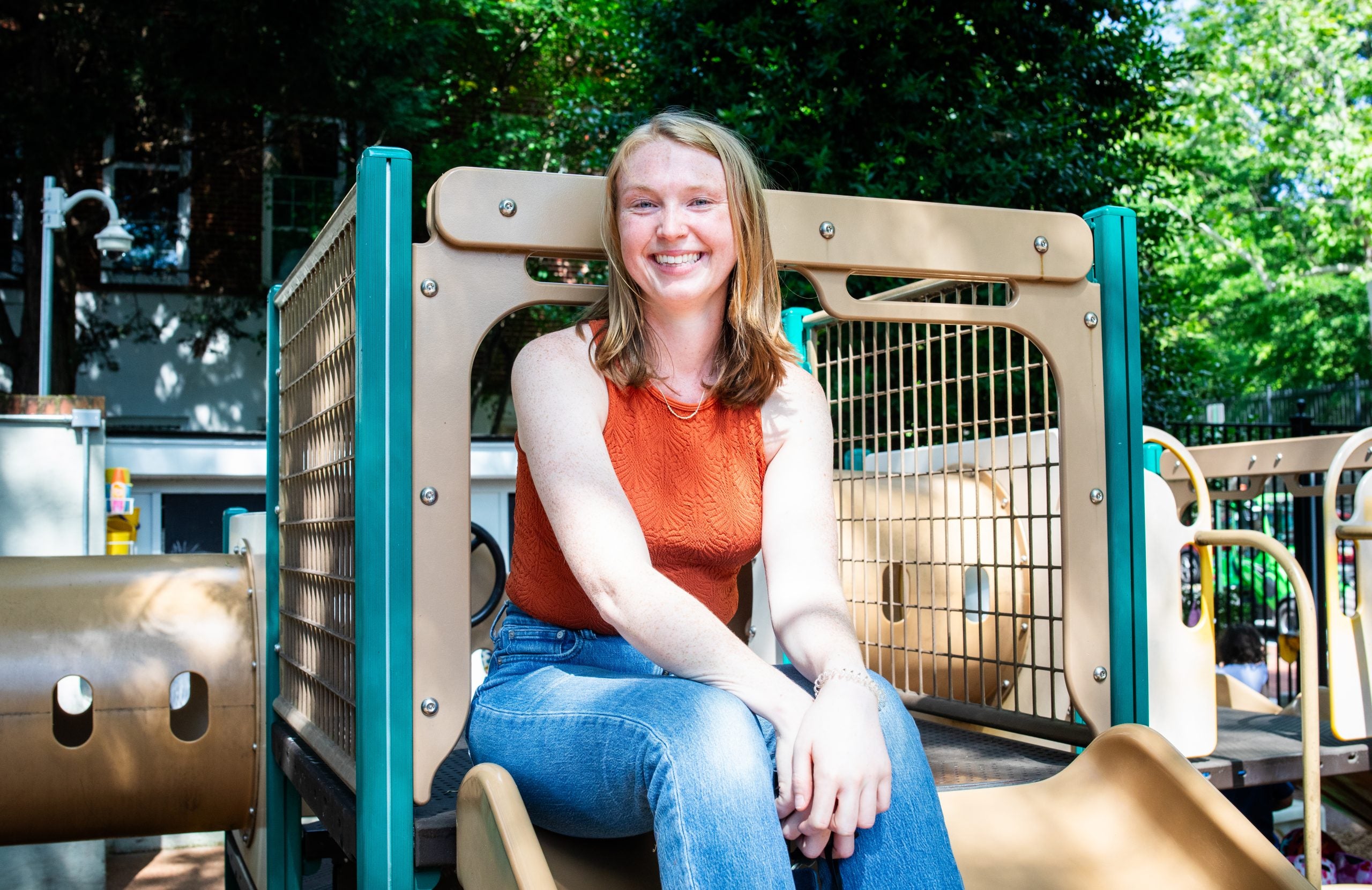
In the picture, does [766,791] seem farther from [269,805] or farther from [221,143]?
[221,143]

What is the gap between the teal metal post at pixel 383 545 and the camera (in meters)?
1.72

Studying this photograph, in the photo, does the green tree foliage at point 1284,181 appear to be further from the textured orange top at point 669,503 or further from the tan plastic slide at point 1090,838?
the textured orange top at point 669,503

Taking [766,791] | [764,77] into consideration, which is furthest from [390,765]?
[764,77]

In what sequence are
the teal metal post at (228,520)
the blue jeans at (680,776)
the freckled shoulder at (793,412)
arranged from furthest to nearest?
the teal metal post at (228,520) < the freckled shoulder at (793,412) < the blue jeans at (680,776)

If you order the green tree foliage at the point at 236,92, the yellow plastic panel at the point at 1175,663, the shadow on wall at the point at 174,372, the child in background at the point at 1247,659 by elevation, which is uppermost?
the green tree foliage at the point at 236,92

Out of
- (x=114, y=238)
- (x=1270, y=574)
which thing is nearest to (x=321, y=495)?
(x=114, y=238)

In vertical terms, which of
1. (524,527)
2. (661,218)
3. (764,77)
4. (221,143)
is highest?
(221,143)

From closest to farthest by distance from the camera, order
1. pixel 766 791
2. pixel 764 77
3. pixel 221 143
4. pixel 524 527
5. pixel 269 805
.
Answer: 1. pixel 766 791
2. pixel 524 527
3. pixel 269 805
4. pixel 764 77
5. pixel 221 143

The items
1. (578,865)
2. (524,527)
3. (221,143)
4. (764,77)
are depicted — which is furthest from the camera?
(221,143)

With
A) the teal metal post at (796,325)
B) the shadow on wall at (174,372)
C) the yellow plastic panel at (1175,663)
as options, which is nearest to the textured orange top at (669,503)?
the yellow plastic panel at (1175,663)

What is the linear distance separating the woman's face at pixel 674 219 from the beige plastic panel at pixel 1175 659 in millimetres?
1368

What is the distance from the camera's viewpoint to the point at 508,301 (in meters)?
1.84

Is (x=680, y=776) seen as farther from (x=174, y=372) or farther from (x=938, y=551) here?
(x=174, y=372)

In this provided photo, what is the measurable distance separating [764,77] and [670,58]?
0.77 m
